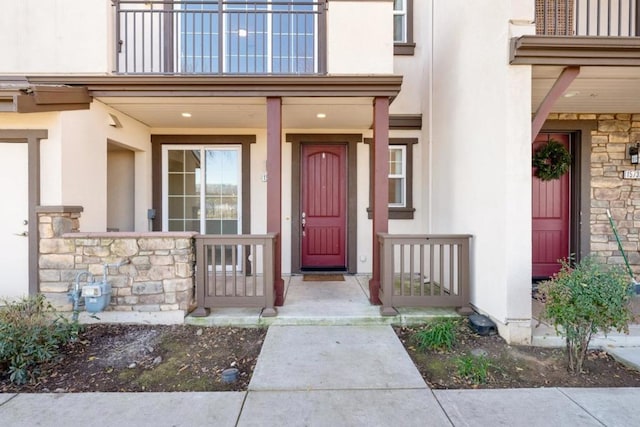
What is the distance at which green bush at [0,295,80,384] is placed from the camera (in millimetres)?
3049

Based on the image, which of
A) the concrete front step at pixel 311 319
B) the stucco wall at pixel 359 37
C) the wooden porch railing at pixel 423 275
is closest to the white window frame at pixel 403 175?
the stucco wall at pixel 359 37

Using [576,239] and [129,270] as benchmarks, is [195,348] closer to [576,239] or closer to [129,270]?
[129,270]

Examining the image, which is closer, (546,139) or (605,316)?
(605,316)

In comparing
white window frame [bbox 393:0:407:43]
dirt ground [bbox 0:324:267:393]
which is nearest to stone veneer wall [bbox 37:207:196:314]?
dirt ground [bbox 0:324:267:393]

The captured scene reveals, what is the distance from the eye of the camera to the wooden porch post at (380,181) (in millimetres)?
4488

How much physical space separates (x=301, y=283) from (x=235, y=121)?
294cm

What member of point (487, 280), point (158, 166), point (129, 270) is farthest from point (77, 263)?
point (487, 280)

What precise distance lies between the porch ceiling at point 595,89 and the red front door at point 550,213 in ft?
2.07

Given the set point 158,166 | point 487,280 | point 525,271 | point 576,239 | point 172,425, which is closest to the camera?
point 172,425

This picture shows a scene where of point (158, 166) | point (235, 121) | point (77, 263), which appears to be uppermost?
point (235, 121)

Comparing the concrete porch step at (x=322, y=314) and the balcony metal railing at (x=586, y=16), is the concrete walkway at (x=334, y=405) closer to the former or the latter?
the concrete porch step at (x=322, y=314)

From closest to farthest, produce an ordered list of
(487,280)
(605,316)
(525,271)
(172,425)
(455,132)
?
(172,425)
(605,316)
(525,271)
(487,280)
(455,132)

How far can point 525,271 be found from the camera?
3.60m

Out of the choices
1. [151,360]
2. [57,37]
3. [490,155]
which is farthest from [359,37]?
[151,360]
